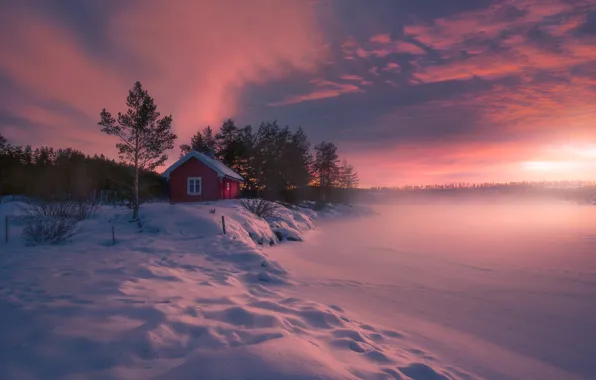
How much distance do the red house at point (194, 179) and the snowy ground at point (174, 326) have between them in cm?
1871

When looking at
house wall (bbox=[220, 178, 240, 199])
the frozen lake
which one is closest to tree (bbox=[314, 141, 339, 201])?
house wall (bbox=[220, 178, 240, 199])

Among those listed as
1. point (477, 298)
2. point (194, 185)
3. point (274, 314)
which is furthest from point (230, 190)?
point (274, 314)

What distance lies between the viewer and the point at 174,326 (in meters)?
4.40

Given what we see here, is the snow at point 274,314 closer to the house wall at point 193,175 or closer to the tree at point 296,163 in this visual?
the house wall at point 193,175

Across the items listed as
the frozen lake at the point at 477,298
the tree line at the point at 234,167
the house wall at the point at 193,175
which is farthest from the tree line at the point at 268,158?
the frozen lake at the point at 477,298

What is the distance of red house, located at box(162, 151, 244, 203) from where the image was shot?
27.9 metres

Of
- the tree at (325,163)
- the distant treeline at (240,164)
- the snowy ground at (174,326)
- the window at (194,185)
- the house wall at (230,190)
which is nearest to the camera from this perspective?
the snowy ground at (174,326)

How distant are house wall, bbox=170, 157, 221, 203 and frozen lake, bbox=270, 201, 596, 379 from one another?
599 inches

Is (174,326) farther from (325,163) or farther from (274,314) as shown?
(325,163)

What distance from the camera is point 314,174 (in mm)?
58406

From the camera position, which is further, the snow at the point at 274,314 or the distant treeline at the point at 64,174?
the distant treeline at the point at 64,174

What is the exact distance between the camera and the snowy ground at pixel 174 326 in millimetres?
3258

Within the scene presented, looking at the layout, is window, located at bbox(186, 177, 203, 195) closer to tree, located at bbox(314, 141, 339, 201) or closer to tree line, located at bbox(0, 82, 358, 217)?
tree line, located at bbox(0, 82, 358, 217)

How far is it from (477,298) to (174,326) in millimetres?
7150
